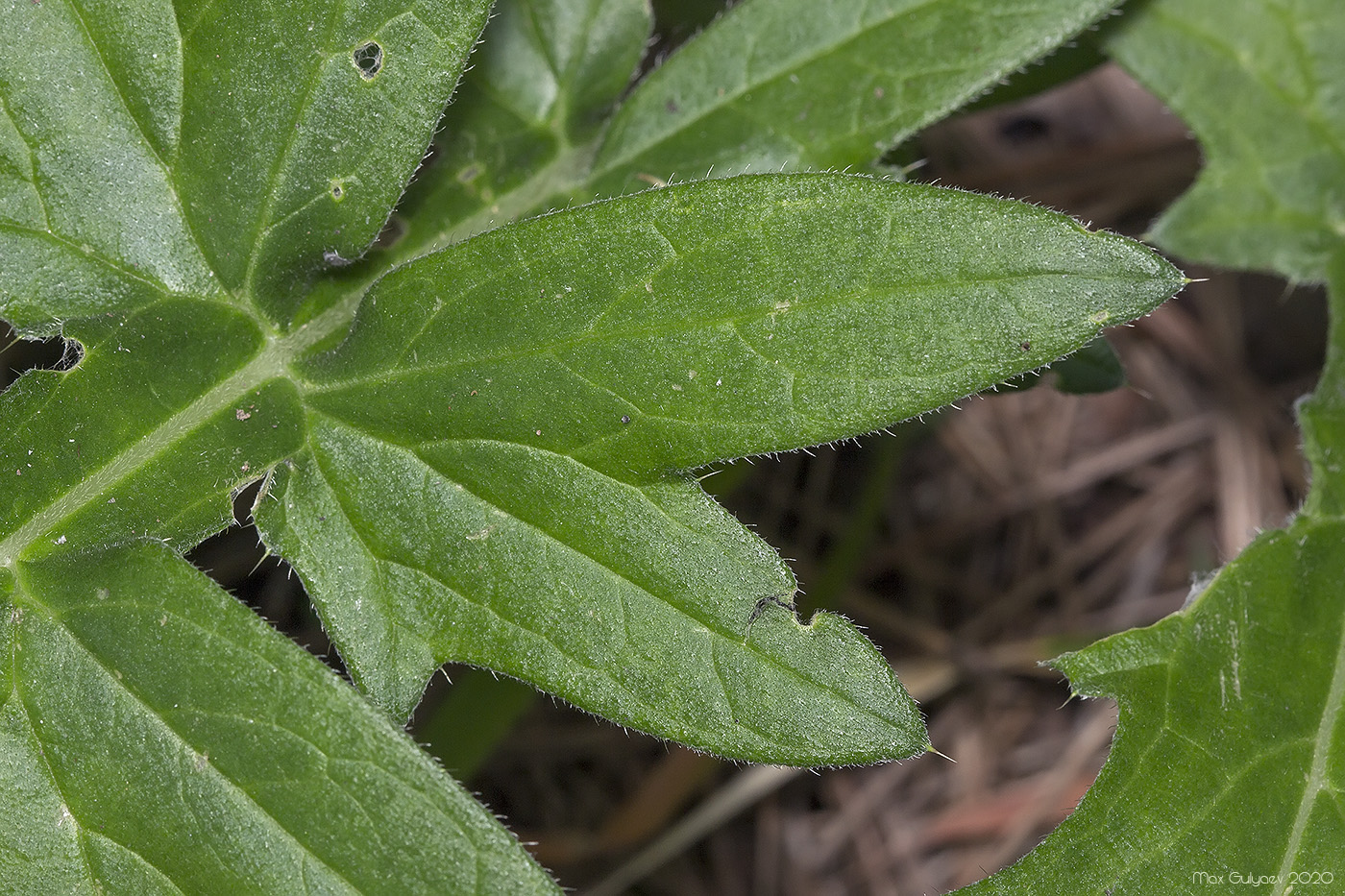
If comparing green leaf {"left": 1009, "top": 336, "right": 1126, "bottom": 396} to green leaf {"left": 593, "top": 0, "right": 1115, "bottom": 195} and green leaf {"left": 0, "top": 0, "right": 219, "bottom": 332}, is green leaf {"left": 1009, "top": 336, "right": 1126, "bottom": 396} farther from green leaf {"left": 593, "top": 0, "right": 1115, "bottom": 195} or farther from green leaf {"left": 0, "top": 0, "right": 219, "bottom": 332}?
green leaf {"left": 0, "top": 0, "right": 219, "bottom": 332}

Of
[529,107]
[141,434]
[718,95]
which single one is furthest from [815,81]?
[141,434]

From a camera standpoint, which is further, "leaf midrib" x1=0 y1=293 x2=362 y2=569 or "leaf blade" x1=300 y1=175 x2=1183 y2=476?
"leaf midrib" x1=0 y1=293 x2=362 y2=569

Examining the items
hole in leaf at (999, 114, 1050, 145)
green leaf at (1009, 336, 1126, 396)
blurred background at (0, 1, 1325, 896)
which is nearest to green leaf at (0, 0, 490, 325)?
green leaf at (1009, 336, 1126, 396)

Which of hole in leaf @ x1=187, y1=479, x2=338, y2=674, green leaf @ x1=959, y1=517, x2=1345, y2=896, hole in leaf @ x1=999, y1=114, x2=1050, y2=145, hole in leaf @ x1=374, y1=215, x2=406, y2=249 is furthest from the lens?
hole in leaf @ x1=999, y1=114, x2=1050, y2=145

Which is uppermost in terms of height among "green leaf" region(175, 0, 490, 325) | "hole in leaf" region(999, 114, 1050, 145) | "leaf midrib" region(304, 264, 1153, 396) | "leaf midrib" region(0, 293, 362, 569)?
"green leaf" region(175, 0, 490, 325)

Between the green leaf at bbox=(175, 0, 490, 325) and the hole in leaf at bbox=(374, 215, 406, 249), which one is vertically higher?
the green leaf at bbox=(175, 0, 490, 325)

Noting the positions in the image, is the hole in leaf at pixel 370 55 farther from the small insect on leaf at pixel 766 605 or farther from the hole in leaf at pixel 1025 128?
the hole in leaf at pixel 1025 128

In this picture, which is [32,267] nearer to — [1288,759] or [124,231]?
[124,231]
